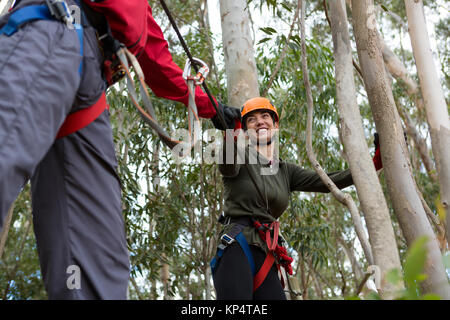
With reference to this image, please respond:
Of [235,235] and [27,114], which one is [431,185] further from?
[27,114]

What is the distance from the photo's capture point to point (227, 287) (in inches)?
81.9

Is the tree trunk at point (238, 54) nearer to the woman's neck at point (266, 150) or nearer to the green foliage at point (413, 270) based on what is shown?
the woman's neck at point (266, 150)

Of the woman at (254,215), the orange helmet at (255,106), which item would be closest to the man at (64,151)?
the woman at (254,215)

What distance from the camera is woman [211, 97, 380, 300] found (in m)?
2.13

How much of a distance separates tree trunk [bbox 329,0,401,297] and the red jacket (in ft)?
1.72

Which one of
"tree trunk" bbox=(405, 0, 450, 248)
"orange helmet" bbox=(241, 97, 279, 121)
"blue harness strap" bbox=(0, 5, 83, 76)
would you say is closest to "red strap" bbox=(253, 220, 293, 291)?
"orange helmet" bbox=(241, 97, 279, 121)

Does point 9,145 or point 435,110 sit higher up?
point 435,110

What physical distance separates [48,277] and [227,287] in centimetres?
102

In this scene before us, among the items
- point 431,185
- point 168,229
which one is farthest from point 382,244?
point 431,185
